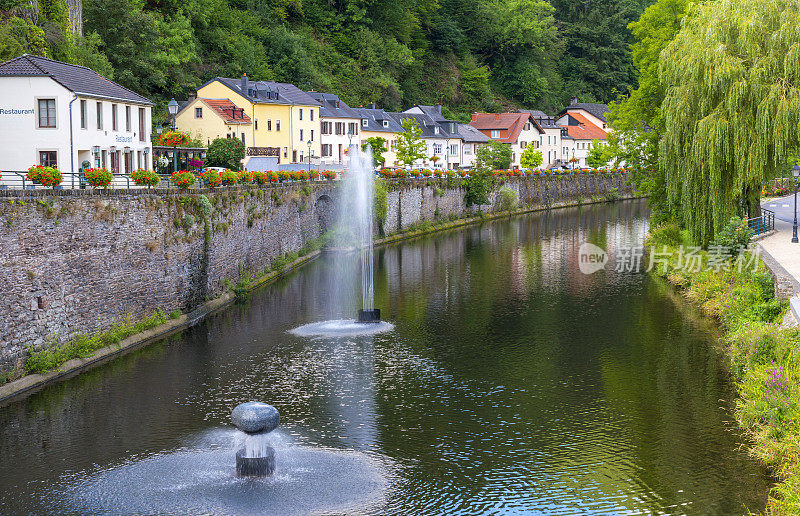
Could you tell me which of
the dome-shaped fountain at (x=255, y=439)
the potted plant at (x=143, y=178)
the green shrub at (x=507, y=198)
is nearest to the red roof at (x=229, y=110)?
the green shrub at (x=507, y=198)

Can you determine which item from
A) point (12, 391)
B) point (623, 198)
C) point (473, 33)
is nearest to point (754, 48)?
point (12, 391)

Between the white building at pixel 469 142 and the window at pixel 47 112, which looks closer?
the window at pixel 47 112

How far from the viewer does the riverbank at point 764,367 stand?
16812 mm

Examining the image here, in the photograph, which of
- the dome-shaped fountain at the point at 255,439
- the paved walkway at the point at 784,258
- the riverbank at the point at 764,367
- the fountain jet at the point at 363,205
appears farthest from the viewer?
the fountain jet at the point at 363,205

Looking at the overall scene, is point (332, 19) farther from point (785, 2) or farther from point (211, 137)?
point (785, 2)

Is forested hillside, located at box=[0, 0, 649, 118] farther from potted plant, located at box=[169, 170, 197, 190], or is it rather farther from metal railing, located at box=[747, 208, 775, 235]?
metal railing, located at box=[747, 208, 775, 235]

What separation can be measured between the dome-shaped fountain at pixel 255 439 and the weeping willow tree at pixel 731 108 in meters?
22.3

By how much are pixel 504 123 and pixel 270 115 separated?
133 feet

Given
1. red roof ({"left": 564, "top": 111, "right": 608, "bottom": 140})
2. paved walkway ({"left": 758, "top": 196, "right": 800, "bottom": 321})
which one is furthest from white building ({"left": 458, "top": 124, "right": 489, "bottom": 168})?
paved walkway ({"left": 758, "top": 196, "right": 800, "bottom": 321})

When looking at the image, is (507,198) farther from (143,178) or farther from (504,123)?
(143,178)

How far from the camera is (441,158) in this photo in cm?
8788

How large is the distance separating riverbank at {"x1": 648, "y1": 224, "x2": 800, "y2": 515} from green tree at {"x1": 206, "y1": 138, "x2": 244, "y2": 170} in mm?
32558

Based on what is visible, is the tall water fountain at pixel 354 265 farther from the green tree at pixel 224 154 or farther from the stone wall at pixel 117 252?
the green tree at pixel 224 154

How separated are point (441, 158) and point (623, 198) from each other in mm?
21150
